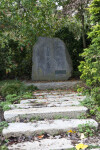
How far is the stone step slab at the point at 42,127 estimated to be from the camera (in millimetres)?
3059

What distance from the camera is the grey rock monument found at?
30.7 ft

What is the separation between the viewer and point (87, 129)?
3193mm

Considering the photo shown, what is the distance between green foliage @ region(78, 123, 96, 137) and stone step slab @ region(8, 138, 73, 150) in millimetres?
397

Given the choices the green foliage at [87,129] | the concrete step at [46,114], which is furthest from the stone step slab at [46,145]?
the concrete step at [46,114]

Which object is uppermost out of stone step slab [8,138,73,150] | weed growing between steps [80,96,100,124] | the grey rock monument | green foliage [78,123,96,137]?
the grey rock monument

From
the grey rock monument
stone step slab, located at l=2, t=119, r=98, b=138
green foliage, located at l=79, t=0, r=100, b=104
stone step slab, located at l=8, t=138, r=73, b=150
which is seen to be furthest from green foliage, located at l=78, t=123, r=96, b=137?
the grey rock monument

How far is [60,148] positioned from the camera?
2.61 m

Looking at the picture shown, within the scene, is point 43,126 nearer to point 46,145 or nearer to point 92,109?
point 46,145

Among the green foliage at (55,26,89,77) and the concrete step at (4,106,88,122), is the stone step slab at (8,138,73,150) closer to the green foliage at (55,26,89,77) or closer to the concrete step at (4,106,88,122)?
the concrete step at (4,106,88,122)

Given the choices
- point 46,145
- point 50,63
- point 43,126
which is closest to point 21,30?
point 50,63

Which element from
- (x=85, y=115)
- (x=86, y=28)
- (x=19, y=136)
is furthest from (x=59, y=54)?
(x=19, y=136)

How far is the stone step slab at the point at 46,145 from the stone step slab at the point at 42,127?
0.28 metres

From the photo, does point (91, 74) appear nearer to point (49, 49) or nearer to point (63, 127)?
point (63, 127)

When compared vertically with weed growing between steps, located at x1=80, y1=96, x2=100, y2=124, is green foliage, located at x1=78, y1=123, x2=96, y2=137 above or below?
below
